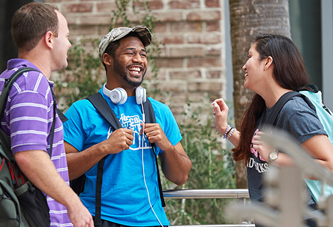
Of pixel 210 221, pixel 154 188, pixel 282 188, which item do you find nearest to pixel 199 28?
pixel 210 221

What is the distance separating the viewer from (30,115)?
1.59 metres

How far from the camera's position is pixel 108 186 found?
2246mm

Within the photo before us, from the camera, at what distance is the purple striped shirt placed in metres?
1.58

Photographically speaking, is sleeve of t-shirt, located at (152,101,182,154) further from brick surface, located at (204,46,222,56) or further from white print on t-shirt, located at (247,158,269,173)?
brick surface, located at (204,46,222,56)

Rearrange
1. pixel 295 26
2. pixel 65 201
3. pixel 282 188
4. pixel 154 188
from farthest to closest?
pixel 295 26 < pixel 154 188 < pixel 65 201 < pixel 282 188

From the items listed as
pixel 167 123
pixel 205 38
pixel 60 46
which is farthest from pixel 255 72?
pixel 205 38

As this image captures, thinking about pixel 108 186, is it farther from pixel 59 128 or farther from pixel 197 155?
pixel 197 155

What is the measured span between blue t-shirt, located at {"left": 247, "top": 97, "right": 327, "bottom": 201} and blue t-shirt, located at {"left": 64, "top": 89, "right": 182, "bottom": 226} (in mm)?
538

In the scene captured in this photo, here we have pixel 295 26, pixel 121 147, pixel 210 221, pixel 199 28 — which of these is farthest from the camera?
pixel 295 26

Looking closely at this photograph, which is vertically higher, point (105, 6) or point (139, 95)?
point (105, 6)

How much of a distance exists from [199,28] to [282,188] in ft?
13.6

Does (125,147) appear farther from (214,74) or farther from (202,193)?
(214,74)

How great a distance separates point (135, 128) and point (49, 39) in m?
0.74

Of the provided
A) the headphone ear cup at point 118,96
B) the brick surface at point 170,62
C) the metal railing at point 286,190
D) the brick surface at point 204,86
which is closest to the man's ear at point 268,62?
the headphone ear cup at point 118,96
